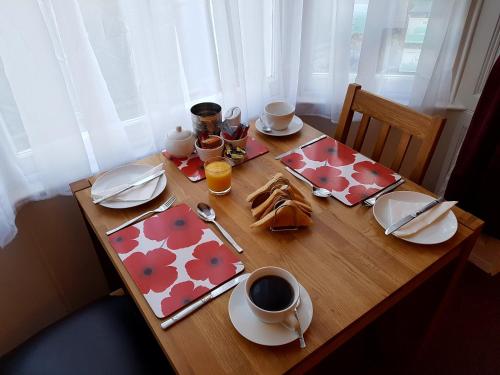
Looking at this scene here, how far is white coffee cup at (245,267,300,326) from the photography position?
76 cm

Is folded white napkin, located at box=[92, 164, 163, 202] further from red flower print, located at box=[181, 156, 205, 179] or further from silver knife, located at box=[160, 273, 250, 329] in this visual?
silver knife, located at box=[160, 273, 250, 329]

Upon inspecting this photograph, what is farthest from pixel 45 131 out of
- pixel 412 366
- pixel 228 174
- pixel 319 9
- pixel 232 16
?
pixel 412 366

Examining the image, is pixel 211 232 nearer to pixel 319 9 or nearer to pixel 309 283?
pixel 309 283

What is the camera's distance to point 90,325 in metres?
1.13

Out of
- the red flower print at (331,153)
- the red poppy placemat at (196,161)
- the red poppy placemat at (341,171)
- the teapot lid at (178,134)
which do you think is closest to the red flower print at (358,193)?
the red poppy placemat at (341,171)

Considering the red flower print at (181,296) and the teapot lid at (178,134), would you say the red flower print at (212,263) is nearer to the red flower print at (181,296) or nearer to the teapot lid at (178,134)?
the red flower print at (181,296)

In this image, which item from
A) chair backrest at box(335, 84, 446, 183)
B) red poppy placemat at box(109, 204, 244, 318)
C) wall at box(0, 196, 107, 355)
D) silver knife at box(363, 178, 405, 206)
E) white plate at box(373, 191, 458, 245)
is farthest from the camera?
A: wall at box(0, 196, 107, 355)

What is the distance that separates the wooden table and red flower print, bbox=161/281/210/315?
0.03 meters

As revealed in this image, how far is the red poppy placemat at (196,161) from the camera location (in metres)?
1.24

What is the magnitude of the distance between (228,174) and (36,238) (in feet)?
2.48

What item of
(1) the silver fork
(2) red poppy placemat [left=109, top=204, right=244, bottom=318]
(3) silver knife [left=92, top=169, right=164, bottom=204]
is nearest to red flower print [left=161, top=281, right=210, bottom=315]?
(2) red poppy placemat [left=109, top=204, right=244, bottom=318]

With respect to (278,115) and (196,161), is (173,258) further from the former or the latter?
(278,115)

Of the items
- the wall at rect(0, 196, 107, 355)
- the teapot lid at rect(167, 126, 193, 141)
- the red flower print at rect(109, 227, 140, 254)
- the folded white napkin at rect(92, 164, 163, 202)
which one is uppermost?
the teapot lid at rect(167, 126, 193, 141)

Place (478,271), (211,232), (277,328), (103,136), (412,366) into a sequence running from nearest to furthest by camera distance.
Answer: (277,328) < (211,232) < (103,136) < (412,366) < (478,271)
